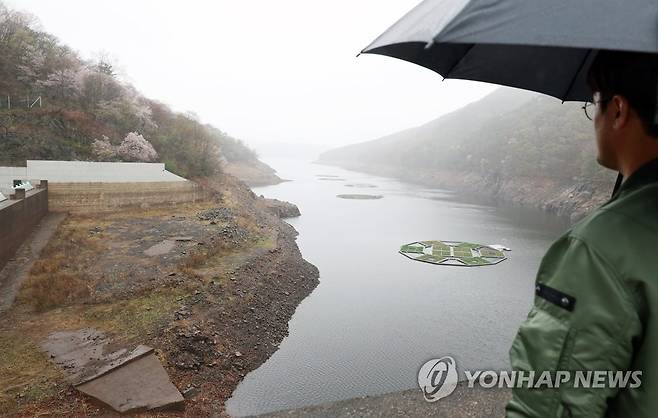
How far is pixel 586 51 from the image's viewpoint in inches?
93.6

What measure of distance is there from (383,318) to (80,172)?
16.0 m

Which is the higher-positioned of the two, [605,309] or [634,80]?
[634,80]

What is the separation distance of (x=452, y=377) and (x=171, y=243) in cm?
1188

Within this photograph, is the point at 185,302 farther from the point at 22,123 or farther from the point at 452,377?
the point at 22,123

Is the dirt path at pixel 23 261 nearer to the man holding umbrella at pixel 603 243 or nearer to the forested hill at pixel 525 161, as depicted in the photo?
the man holding umbrella at pixel 603 243

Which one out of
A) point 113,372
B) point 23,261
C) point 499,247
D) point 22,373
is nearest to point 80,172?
point 23,261

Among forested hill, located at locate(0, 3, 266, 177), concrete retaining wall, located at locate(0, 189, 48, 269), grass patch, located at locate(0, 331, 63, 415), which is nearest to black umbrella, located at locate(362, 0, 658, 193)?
grass patch, located at locate(0, 331, 63, 415)

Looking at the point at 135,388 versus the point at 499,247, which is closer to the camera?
the point at 135,388

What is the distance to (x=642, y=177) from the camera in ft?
3.91

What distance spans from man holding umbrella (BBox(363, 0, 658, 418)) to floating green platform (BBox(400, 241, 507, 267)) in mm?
22129

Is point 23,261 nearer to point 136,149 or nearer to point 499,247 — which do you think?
point 136,149

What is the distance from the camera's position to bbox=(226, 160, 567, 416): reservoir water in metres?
10.7

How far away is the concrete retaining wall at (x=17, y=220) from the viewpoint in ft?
40.4

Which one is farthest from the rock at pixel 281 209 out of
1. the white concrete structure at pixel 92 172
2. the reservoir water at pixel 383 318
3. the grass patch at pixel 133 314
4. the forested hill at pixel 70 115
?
the grass patch at pixel 133 314
